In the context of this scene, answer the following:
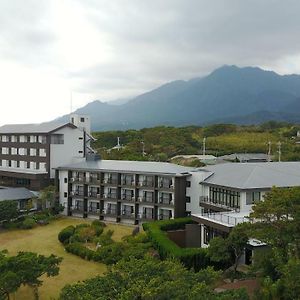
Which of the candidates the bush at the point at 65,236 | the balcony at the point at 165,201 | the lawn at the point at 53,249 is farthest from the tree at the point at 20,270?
the balcony at the point at 165,201

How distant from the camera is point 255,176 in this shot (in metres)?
26.3

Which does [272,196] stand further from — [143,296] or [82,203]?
[82,203]

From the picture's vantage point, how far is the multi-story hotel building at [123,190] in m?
31.8

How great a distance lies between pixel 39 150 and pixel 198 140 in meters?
52.3

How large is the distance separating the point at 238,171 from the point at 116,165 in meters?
12.3

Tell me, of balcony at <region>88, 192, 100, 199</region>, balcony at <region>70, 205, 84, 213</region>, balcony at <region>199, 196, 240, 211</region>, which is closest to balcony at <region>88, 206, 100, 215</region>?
balcony at <region>70, 205, 84, 213</region>

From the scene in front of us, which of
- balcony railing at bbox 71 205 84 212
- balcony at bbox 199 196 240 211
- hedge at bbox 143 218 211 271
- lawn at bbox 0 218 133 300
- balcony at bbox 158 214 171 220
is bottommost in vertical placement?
lawn at bbox 0 218 133 300

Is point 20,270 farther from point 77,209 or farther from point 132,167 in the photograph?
point 77,209

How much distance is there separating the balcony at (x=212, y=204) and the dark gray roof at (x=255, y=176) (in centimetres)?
130

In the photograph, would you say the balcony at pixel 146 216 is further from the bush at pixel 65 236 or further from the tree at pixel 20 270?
the tree at pixel 20 270

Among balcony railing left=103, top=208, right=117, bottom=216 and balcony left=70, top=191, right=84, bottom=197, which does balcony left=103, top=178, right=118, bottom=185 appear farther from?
balcony left=70, top=191, right=84, bottom=197

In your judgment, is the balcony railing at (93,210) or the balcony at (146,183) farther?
the balcony railing at (93,210)

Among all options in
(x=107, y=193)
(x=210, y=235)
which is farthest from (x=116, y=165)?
(x=210, y=235)

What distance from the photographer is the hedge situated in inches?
803
